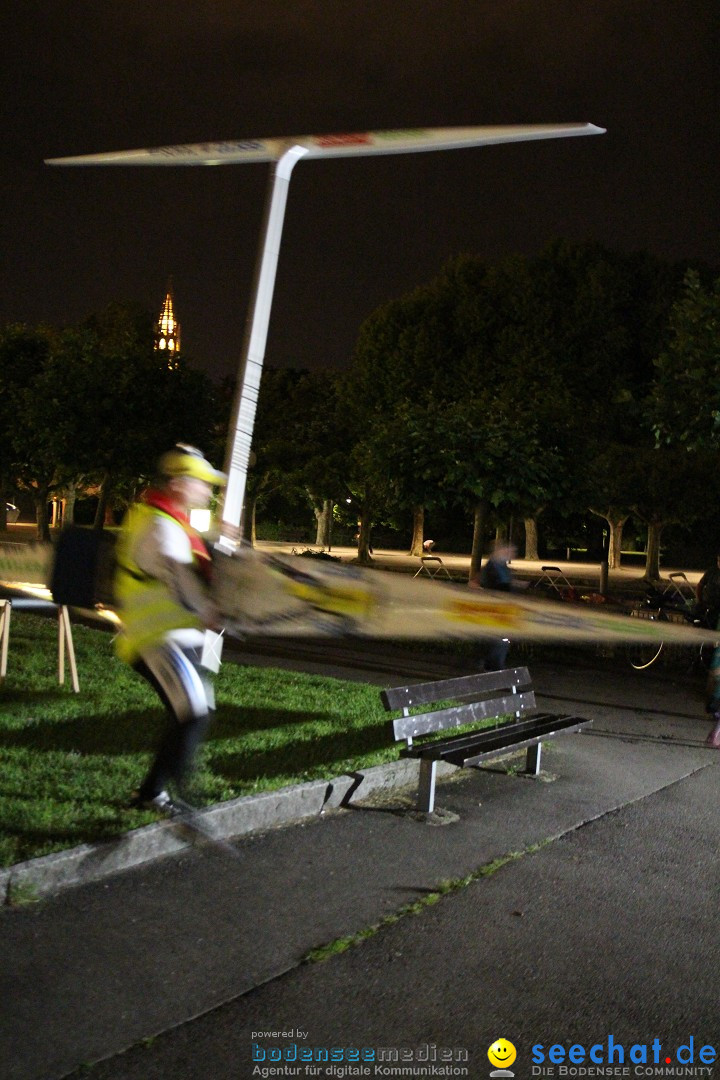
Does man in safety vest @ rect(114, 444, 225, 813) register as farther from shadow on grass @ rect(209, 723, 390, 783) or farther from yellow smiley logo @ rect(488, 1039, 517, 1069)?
yellow smiley logo @ rect(488, 1039, 517, 1069)

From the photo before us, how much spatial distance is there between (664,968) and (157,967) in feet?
7.05

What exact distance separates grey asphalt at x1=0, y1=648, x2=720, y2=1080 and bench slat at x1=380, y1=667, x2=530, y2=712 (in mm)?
695

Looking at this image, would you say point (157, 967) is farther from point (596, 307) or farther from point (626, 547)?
point (626, 547)

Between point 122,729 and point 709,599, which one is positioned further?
point 709,599

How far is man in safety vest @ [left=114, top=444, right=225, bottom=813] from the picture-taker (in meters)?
5.14

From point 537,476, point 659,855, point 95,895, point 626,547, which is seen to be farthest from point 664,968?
point 626,547

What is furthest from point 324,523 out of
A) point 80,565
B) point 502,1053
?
point 502,1053

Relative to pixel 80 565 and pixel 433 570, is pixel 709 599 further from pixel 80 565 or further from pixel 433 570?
pixel 433 570

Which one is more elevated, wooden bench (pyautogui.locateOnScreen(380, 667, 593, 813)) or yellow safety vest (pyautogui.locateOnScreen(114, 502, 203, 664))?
yellow safety vest (pyautogui.locateOnScreen(114, 502, 203, 664))

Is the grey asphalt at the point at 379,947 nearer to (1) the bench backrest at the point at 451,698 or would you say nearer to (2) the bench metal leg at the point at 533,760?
(1) the bench backrest at the point at 451,698

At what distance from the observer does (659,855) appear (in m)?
6.21

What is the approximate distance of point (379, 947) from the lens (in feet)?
15.2

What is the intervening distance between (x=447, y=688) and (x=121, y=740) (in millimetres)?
2381

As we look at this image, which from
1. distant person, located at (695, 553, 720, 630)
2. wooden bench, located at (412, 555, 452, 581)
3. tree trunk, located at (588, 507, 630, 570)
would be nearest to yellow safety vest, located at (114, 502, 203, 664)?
distant person, located at (695, 553, 720, 630)
